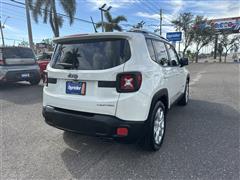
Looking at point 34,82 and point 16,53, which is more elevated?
point 16,53

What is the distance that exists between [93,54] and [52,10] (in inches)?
820

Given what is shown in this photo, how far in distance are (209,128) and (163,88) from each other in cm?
157

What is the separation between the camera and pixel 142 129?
2693mm

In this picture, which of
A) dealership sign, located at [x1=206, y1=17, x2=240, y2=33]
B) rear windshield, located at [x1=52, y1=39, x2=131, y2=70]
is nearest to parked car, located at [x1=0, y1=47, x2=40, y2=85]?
rear windshield, located at [x1=52, y1=39, x2=131, y2=70]

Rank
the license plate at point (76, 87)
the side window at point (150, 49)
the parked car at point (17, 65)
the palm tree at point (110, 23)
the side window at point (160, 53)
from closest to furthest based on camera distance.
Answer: the license plate at point (76, 87) → the side window at point (150, 49) → the side window at point (160, 53) → the parked car at point (17, 65) → the palm tree at point (110, 23)

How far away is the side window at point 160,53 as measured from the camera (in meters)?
3.37

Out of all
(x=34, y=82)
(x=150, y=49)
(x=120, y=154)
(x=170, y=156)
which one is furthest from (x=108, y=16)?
(x=170, y=156)

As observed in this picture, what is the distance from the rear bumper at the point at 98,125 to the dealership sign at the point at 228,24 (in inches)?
2048

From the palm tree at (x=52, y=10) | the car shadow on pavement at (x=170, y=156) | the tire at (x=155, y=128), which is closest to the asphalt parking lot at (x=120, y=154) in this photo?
the car shadow on pavement at (x=170, y=156)

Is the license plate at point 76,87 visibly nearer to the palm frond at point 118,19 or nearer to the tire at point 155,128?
the tire at point 155,128

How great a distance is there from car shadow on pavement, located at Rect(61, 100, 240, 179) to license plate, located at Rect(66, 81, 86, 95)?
973 millimetres

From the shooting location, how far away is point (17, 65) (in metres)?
8.33

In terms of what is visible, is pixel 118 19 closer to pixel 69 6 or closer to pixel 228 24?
pixel 69 6

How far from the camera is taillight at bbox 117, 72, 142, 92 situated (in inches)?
101
